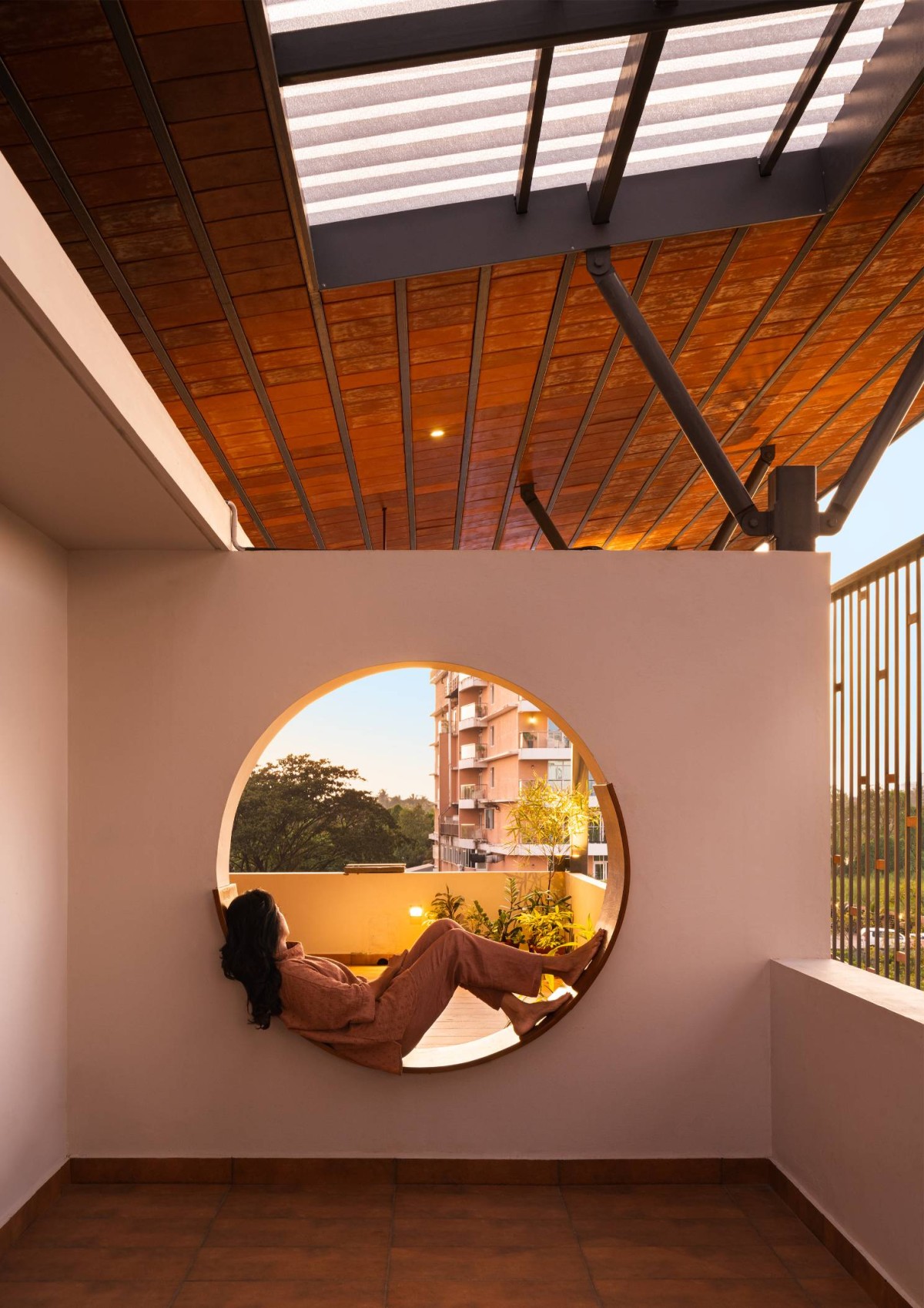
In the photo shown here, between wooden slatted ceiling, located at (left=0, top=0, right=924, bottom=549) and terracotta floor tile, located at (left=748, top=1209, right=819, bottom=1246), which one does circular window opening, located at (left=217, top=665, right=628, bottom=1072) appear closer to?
terracotta floor tile, located at (left=748, top=1209, right=819, bottom=1246)

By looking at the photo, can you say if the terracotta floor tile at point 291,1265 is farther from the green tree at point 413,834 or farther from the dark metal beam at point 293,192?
the green tree at point 413,834

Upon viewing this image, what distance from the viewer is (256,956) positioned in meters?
3.86

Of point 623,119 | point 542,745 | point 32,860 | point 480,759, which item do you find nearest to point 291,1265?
point 32,860

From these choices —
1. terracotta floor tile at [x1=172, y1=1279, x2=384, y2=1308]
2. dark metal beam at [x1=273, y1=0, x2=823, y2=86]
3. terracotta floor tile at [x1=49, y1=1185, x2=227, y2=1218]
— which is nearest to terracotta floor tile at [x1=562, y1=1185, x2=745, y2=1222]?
terracotta floor tile at [x1=172, y1=1279, x2=384, y2=1308]

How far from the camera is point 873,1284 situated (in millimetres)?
3070

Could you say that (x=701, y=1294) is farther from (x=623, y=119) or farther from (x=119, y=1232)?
(x=623, y=119)

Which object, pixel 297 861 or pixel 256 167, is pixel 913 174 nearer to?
pixel 256 167

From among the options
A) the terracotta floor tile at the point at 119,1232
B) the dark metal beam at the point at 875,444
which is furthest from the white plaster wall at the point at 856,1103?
the terracotta floor tile at the point at 119,1232

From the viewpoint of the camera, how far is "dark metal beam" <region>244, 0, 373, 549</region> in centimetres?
250

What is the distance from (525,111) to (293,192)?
806 mm

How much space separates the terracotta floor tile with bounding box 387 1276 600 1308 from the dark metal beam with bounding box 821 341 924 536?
283 centimetres

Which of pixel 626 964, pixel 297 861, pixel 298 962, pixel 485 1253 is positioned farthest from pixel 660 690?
pixel 297 861

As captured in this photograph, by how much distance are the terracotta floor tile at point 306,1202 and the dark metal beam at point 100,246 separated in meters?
2.99

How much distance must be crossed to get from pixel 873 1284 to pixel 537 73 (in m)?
3.55
